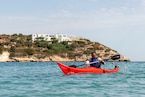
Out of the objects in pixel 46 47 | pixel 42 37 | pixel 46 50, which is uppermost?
pixel 42 37

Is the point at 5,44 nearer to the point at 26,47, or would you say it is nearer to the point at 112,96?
the point at 26,47

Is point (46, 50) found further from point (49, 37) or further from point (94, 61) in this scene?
point (94, 61)

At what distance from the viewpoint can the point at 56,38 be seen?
603ft

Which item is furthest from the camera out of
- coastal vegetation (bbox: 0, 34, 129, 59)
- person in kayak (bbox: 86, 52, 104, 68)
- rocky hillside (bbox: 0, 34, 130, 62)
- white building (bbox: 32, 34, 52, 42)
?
white building (bbox: 32, 34, 52, 42)

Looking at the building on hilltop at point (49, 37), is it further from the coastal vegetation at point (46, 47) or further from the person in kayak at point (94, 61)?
the person in kayak at point (94, 61)

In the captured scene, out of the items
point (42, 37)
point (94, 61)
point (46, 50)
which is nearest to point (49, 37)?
point (42, 37)

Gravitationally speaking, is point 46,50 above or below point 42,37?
below

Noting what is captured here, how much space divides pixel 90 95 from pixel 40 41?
155835mm

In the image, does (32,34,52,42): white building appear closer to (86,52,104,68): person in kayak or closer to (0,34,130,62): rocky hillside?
(0,34,130,62): rocky hillside

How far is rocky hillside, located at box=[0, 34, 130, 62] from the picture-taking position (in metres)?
154

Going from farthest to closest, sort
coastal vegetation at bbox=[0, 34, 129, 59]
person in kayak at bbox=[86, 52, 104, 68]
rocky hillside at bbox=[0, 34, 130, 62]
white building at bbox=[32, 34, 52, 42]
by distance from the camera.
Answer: white building at bbox=[32, 34, 52, 42], coastal vegetation at bbox=[0, 34, 129, 59], rocky hillside at bbox=[0, 34, 130, 62], person in kayak at bbox=[86, 52, 104, 68]

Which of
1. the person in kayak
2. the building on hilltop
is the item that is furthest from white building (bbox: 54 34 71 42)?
the person in kayak

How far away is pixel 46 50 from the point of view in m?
A: 162

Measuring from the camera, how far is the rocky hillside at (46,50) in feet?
504
